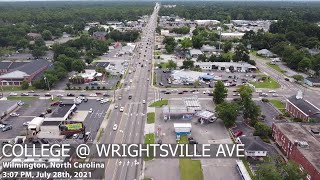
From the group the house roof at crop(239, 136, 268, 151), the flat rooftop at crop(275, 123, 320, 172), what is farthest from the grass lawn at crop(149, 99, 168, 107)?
the flat rooftop at crop(275, 123, 320, 172)

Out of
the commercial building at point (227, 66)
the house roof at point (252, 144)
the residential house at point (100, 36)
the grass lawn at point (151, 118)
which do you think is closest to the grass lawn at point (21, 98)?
the grass lawn at point (151, 118)

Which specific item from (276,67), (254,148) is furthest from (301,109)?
(276,67)

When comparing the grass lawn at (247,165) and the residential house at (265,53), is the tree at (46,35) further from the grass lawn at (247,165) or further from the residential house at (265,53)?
the grass lawn at (247,165)

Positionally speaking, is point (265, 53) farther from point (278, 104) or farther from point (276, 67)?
point (278, 104)

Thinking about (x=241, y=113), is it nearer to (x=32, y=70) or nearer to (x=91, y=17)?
(x=32, y=70)

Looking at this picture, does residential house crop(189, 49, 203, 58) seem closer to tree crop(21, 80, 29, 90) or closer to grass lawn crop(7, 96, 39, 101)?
tree crop(21, 80, 29, 90)

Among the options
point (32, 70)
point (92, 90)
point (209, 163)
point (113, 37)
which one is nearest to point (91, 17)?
point (113, 37)
